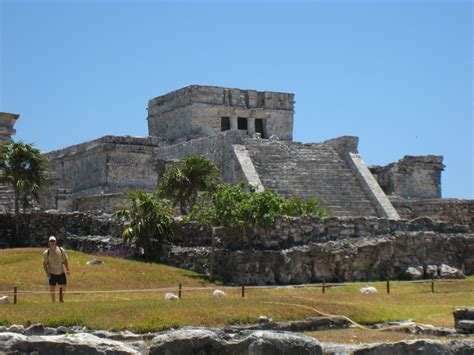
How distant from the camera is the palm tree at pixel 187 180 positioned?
28.8 meters

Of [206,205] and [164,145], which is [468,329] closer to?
[206,205]

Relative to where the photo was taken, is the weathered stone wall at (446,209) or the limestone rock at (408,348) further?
the weathered stone wall at (446,209)

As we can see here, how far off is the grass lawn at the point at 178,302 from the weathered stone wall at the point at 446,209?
10370 mm

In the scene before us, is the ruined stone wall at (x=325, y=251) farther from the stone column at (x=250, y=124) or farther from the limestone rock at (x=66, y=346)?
the stone column at (x=250, y=124)

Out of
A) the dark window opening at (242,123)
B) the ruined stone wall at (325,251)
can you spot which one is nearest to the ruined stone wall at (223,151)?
the ruined stone wall at (325,251)

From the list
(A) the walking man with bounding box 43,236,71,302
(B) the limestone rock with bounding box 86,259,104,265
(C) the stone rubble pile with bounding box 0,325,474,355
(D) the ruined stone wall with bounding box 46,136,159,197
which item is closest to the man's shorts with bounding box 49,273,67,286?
(A) the walking man with bounding box 43,236,71,302

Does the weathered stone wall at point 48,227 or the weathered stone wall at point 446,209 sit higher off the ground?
the weathered stone wall at point 446,209

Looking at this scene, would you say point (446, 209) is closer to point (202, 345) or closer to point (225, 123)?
point (225, 123)

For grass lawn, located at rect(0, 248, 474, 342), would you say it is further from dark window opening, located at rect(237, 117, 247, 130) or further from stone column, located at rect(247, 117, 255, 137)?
dark window opening, located at rect(237, 117, 247, 130)

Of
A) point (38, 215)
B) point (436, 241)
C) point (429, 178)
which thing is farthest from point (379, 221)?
point (429, 178)

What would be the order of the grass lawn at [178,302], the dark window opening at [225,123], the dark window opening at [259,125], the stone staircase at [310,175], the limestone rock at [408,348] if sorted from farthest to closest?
the dark window opening at [259,125] < the dark window opening at [225,123] < the stone staircase at [310,175] < the grass lawn at [178,302] < the limestone rock at [408,348]

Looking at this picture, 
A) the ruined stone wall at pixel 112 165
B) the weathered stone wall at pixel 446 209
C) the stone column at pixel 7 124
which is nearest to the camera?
the weathered stone wall at pixel 446 209

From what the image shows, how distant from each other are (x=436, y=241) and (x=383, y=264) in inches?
86.5

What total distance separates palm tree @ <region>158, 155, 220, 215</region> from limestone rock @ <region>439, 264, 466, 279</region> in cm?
757
